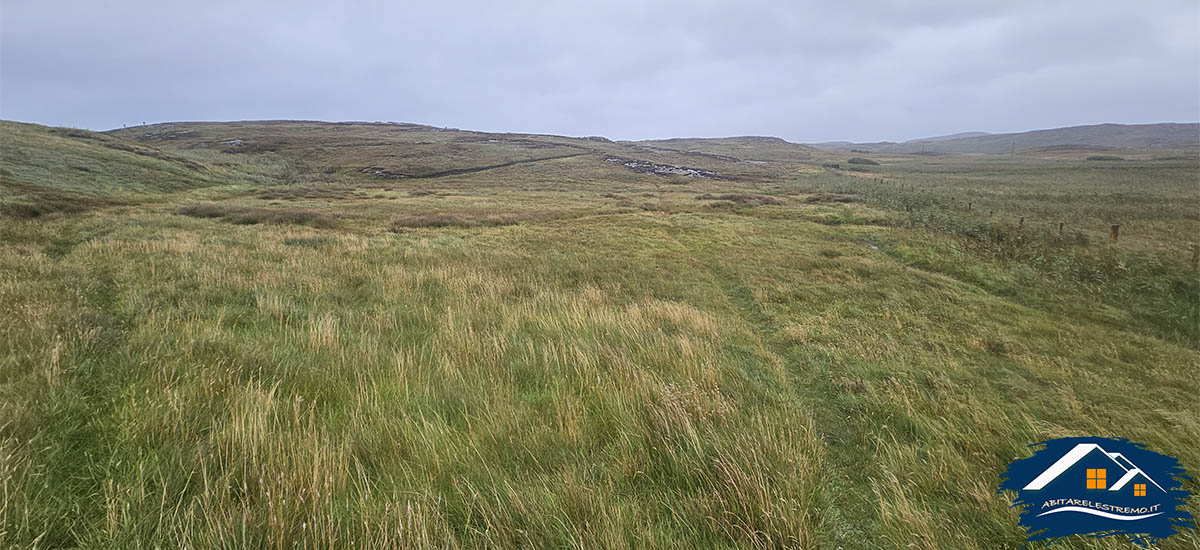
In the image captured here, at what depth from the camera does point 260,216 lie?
20.8 meters

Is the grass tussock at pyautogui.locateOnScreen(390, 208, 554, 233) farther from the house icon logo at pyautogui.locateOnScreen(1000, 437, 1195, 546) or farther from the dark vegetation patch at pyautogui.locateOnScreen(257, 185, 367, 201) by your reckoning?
the house icon logo at pyautogui.locateOnScreen(1000, 437, 1195, 546)

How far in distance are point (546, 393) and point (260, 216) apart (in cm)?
2385

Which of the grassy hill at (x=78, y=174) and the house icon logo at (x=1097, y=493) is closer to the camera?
the house icon logo at (x=1097, y=493)

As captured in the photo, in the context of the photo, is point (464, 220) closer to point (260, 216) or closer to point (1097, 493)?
point (260, 216)

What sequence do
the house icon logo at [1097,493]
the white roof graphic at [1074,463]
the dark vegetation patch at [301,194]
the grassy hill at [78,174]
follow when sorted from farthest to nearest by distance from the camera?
the dark vegetation patch at [301,194], the grassy hill at [78,174], the white roof graphic at [1074,463], the house icon logo at [1097,493]

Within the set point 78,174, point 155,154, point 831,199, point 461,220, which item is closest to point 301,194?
point 78,174

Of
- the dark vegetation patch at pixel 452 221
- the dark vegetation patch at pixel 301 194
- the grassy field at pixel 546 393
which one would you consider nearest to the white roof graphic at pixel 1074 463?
the grassy field at pixel 546 393

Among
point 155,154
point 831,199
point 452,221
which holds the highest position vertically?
point 155,154

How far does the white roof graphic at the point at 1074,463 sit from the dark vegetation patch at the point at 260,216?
79.1ft

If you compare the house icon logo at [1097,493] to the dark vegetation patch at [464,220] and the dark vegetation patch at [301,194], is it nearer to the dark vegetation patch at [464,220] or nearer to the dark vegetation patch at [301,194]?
the dark vegetation patch at [464,220]

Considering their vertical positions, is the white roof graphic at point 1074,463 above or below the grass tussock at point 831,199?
below

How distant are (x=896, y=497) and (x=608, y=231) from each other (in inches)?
705

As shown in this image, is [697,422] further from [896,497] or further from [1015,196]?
[1015,196]

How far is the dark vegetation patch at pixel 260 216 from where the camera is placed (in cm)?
2020
